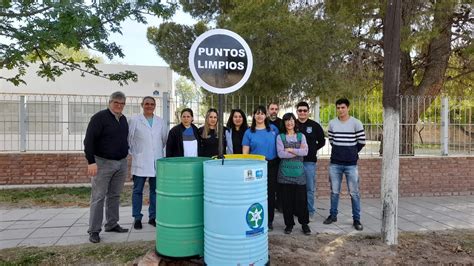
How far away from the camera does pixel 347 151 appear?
5.34m

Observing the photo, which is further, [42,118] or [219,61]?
[42,118]

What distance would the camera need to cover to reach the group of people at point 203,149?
467cm

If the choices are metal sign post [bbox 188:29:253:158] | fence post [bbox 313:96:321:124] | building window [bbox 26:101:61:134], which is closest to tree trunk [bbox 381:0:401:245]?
metal sign post [bbox 188:29:253:158]

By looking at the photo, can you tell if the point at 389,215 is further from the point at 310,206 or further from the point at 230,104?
the point at 230,104

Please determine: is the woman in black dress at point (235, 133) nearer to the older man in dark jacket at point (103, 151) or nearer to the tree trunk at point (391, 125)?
the older man in dark jacket at point (103, 151)

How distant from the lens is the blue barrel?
3.29 meters

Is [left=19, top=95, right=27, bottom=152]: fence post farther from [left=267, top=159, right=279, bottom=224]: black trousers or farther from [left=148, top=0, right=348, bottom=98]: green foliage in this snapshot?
[left=267, top=159, right=279, bottom=224]: black trousers

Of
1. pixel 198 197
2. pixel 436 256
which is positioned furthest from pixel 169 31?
pixel 436 256

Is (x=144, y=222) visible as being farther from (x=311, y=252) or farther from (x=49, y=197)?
(x=49, y=197)

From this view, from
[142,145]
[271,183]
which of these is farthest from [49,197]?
[271,183]

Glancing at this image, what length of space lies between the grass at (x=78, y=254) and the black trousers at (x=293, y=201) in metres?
1.76

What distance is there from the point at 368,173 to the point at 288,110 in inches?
82.4

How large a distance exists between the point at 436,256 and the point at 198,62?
3.42 meters

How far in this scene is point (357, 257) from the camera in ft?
13.8
